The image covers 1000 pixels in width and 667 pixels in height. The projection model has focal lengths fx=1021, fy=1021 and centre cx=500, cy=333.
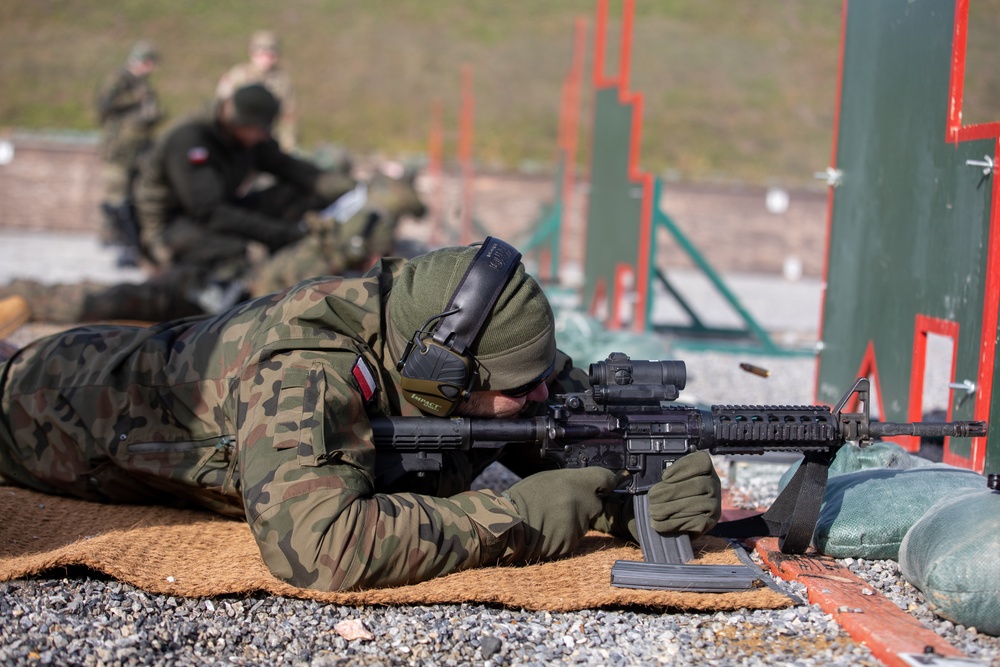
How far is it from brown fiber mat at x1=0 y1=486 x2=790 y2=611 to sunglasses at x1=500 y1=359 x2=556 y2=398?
19.2 inches

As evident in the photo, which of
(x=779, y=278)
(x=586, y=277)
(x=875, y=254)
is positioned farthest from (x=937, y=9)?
(x=779, y=278)

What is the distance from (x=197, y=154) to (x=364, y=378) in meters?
5.95

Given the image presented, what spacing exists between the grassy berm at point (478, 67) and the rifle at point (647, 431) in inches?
713

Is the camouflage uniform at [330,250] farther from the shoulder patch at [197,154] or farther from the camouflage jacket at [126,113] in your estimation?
the camouflage jacket at [126,113]

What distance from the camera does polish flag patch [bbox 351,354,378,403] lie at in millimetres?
2695

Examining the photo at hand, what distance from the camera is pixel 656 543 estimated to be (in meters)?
2.86

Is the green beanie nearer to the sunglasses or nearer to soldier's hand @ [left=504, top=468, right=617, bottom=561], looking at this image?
the sunglasses

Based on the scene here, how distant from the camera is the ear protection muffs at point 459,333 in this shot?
258cm

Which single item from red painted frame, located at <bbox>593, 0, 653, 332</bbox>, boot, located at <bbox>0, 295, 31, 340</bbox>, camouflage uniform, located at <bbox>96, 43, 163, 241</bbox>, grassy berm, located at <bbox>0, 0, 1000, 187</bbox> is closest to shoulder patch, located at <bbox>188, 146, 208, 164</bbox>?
boot, located at <bbox>0, 295, 31, 340</bbox>

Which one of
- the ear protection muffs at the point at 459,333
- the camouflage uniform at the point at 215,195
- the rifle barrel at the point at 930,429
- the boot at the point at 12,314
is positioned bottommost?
the boot at the point at 12,314

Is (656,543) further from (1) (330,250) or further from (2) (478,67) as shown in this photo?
(2) (478,67)

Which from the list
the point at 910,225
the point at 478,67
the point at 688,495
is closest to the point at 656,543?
the point at 688,495

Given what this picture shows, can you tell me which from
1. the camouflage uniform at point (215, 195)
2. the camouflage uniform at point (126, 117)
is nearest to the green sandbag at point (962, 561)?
the camouflage uniform at point (215, 195)

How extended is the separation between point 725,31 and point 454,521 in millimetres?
25446
